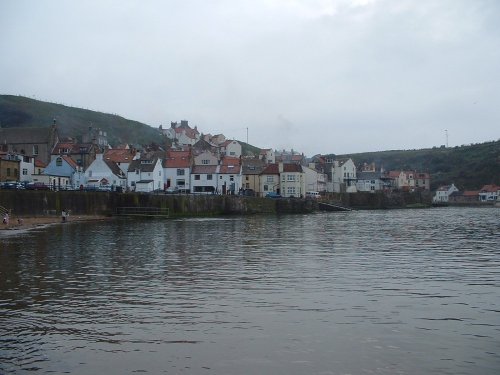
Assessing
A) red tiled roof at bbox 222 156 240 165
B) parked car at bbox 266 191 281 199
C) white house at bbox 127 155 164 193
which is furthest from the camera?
red tiled roof at bbox 222 156 240 165

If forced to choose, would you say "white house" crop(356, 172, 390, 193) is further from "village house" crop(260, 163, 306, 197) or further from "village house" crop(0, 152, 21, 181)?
"village house" crop(0, 152, 21, 181)

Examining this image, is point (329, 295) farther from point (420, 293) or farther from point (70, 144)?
point (70, 144)

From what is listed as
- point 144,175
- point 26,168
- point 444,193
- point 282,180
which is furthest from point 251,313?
point 444,193

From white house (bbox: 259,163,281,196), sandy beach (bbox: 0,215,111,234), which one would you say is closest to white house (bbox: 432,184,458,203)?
white house (bbox: 259,163,281,196)

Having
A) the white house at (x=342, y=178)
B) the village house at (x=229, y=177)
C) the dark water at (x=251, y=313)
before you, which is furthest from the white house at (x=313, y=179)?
the dark water at (x=251, y=313)

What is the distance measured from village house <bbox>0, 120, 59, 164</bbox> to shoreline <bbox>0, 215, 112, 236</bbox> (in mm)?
53225

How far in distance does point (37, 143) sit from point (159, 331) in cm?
11637

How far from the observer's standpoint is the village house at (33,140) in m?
118

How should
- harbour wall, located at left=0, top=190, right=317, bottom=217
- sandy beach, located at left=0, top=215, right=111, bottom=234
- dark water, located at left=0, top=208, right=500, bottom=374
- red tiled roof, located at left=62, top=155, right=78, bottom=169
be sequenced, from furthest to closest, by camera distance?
red tiled roof, located at left=62, top=155, right=78, bottom=169 → harbour wall, located at left=0, top=190, right=317, bottom=217 → sandy beach, located at left=0, top=215, right=111, bottom=234 → dark water, located at left=0, top=208, right=500, bottom=374

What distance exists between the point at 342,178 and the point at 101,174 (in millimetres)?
75515

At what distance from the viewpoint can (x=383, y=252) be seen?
31.3 meters

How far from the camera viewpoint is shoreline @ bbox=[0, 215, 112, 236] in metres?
48.8

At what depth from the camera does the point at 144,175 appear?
10325cm

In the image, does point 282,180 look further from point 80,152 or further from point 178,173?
point 80,152
